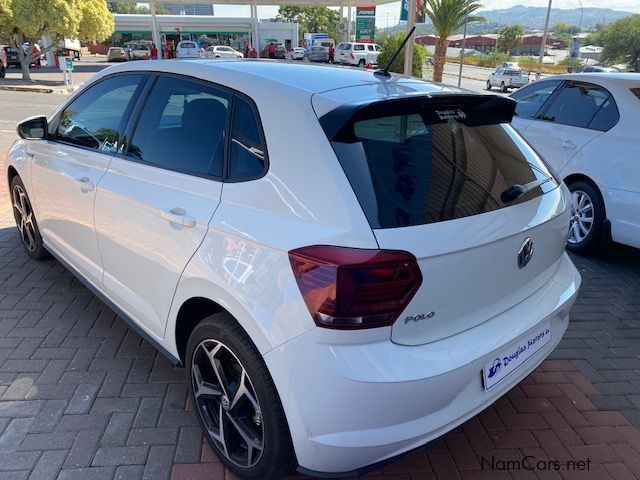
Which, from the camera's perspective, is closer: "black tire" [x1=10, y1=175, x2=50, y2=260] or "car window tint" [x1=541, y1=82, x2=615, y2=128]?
"black tire" [x1=10, y1=175, x2=50, y2=260]

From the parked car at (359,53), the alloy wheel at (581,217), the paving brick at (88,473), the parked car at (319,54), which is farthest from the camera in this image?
the parked car at (319,54)

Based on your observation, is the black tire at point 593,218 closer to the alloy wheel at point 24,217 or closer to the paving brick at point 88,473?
the paving brick at point 88,473

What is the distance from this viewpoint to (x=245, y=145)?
7.24ft

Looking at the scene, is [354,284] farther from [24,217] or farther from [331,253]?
[24,217]

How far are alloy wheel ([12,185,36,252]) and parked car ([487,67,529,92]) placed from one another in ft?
104

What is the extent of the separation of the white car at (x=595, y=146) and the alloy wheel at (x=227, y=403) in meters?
3.44

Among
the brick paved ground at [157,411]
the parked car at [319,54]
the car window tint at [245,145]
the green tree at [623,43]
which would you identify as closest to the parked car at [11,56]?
the parked car at [319,54]

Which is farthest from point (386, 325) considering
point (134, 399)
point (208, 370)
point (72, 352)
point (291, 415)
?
point (72, 352)

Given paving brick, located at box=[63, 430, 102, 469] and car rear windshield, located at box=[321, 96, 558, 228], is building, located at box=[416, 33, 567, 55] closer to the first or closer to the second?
car rear windshield, located at box=[321, 96, 558, 228]

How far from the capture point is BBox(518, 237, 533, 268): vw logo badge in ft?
7.19

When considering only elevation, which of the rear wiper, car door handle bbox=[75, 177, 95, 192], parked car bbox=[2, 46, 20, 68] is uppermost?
the rear wiper

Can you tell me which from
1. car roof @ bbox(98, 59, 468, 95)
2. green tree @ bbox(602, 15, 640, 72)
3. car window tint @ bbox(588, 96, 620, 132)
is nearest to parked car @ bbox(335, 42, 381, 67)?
green tree @ bbox(602, 15, 640, 72)

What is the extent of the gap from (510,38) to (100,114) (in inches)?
3845

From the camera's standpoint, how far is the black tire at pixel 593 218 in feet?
15.9
